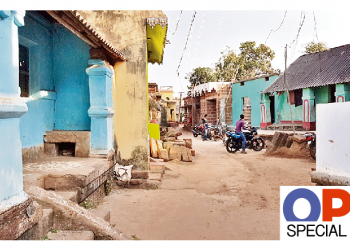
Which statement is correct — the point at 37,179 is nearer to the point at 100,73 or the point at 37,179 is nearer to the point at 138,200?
the point at 138,200

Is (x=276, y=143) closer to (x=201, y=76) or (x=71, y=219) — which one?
(x=71, y=219)

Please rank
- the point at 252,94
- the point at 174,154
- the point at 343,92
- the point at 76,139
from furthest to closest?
1. the point at 252,94
2. the point at 343,92
3. the point at 174,154
4. the point at 76,139

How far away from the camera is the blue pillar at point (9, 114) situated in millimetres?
2092

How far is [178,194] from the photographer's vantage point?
4.91 meters

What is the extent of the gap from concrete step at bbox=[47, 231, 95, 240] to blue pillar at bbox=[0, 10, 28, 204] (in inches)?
20.0

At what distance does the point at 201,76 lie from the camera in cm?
2720

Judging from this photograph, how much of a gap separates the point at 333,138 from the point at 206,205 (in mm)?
2347

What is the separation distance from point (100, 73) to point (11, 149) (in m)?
3.01

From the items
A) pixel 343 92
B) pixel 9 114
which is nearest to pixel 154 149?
pixel 9 114

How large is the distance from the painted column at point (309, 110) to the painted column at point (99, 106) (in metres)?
11.8

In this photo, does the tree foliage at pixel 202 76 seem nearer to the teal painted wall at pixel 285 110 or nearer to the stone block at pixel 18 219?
the teal painted wall at pixel 285 110

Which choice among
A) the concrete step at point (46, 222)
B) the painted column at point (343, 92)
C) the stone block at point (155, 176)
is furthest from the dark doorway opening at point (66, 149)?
the painted column at point (343, 92)

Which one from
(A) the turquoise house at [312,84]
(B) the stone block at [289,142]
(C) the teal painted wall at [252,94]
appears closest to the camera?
(B) the stone block at [289,142]

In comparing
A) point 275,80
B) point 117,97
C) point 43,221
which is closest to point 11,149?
point 43,221
